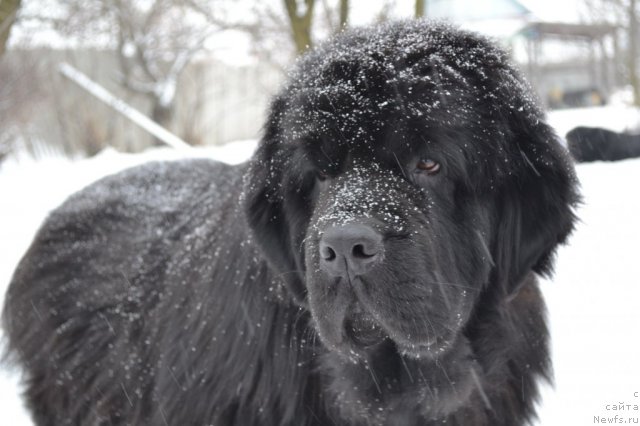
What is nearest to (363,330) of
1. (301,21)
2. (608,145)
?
(608,145)

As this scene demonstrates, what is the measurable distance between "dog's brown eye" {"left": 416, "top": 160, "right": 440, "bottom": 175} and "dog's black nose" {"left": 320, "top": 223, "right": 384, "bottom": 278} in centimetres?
42

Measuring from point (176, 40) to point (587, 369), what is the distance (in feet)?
58.9

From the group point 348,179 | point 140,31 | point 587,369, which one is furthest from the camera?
point 140,31

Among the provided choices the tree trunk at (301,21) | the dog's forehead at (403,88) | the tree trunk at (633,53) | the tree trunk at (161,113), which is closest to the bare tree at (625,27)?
the tree trunk at (633,53)

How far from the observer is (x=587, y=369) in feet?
10.5

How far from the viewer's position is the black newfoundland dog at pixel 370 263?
2.03m

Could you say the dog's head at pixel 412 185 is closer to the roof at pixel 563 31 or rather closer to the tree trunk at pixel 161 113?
the tree trunk at pixel 161 113

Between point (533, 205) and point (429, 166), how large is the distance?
442 millimetres

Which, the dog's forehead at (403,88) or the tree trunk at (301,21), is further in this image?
the tree trunk at (301,21)

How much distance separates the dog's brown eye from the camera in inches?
85.0

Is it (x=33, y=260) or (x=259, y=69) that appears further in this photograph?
(x=259, y=69)

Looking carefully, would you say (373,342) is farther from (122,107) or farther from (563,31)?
(563,31)

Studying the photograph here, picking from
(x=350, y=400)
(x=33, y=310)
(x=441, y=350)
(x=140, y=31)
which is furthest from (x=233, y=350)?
(x=140, y=31)

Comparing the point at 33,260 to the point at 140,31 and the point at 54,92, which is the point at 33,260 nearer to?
the point at 54,92
